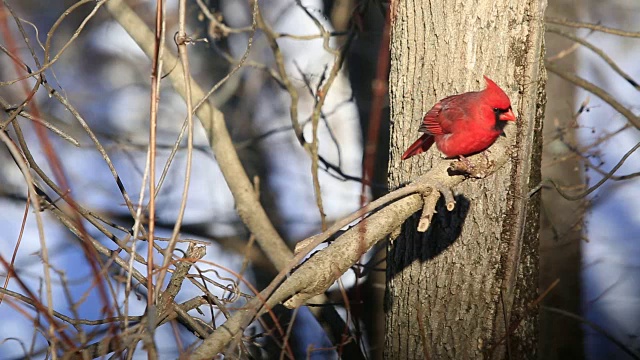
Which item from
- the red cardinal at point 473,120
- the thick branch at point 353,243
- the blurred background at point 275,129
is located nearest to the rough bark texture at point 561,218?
the blurred background at point 275,129

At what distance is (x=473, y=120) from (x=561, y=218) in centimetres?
206

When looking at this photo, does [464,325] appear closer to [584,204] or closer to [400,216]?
[400,216]

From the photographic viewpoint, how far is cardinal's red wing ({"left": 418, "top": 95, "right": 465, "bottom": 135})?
1.67m

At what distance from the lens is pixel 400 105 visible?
2.04 meters

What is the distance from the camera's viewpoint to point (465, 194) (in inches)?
76.5

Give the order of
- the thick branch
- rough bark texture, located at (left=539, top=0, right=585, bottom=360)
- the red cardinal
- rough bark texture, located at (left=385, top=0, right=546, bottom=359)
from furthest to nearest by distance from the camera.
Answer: rough bark texture, located at (left=539, top=0, right=585, bottom=360), rough bark texture, located at (left=385, top=0, right=546, bottom=359), the red cardinal, the thick branch

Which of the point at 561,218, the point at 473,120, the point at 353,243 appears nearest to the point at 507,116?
the point at 473,120

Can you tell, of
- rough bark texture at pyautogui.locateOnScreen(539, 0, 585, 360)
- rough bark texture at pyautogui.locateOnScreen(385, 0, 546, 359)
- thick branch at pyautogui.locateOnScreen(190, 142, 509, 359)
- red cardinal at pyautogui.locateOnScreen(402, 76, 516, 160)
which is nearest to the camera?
thick branch at pyautogui.locateOnScreen(190, 142, 509, 359)

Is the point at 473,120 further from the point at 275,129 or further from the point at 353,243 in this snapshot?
the point at 275,129

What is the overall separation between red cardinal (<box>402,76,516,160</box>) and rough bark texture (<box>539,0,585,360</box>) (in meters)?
1.55

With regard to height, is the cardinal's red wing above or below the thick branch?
above

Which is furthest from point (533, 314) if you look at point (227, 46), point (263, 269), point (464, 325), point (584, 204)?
point (227, 46)

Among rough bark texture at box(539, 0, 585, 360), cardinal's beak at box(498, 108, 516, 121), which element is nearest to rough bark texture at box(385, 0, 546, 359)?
cardinal's beak at box(498, 108, 516, 121)

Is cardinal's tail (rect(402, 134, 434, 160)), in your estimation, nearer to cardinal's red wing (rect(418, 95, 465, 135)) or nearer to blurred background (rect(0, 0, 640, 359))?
cardinal's red wing (rect(418, 95, 465, 135))
